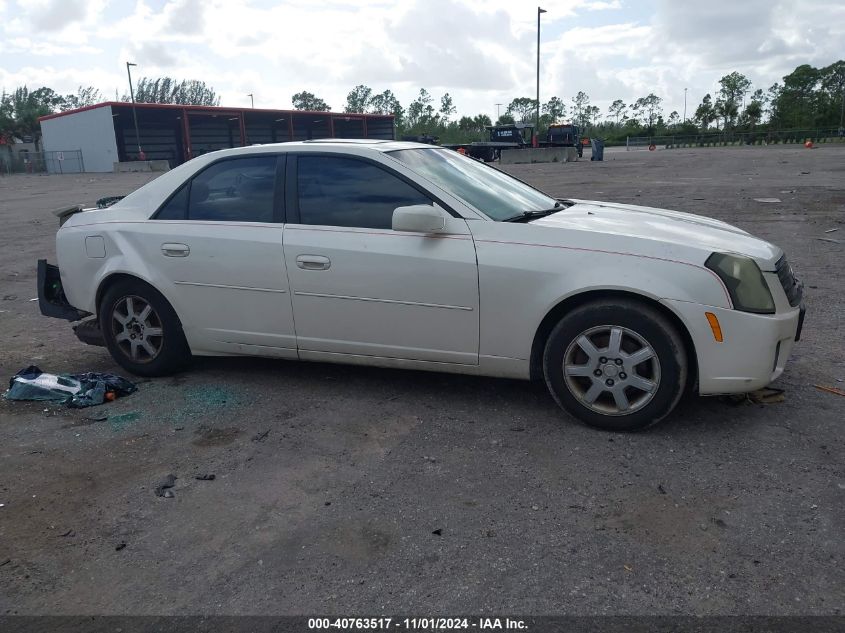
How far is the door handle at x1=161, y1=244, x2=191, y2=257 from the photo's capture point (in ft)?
15.7

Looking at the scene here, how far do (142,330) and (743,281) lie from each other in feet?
12.8

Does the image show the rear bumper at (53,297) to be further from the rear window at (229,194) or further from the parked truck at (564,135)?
the parked truck at (564,135)

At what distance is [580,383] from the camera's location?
397 centimetres

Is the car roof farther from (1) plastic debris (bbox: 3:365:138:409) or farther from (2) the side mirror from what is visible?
(1) plastic debris (bbox: 3:365:138:409)

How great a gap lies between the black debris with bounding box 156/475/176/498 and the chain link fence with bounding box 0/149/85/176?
58.2 metres

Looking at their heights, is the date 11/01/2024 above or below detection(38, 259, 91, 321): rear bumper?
below

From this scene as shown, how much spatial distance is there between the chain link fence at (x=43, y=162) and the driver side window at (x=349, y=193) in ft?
188

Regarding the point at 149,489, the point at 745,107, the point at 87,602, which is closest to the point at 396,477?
the point at 149,489

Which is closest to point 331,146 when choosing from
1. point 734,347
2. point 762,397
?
point 734,347

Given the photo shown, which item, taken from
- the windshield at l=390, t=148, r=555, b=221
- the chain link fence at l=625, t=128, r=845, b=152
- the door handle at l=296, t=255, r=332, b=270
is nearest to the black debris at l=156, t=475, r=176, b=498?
the door handle at l=296, t=255, r=332, b=270

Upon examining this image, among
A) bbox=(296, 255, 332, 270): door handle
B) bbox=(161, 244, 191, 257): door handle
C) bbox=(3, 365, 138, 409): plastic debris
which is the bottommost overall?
bbox=(3, 365, 138, 409): plastic debris

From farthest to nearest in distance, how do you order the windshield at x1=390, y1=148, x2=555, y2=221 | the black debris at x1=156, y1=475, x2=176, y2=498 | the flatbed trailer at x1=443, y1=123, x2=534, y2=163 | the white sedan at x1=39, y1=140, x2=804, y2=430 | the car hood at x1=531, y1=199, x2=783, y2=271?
the flatbed trailer at x1=443, y1=123, x2=534, y2=163 → the windshield at x1=390, y1=148, x2=555, y2=221 → the car hood at x1=531, y1=199, x2=783, y2=271 → the white sedan at x1=39, y1=140, x2=804, y2=430 → the black debris at x1=156, y1=475, x2=176, y2=498

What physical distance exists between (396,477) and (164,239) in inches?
98.0

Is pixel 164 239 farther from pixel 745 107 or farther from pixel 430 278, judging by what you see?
pixel 745 107
